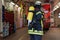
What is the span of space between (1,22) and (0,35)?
1.31m

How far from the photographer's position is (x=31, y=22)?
6590 millimetres

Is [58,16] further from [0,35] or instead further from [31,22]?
[31,22]

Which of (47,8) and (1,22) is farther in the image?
(47,8)

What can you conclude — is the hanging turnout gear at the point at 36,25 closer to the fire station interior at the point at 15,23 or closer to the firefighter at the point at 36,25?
the firefighter at the point at 36,25

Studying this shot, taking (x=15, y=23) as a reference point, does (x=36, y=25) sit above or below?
above

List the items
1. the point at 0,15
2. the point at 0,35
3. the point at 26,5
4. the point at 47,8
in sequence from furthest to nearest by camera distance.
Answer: the point at 26,5 < the point at 47,8 < the point at 0,15 < the point at 0,35

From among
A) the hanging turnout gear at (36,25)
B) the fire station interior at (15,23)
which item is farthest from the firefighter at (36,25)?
the fire station interior at (15,23)

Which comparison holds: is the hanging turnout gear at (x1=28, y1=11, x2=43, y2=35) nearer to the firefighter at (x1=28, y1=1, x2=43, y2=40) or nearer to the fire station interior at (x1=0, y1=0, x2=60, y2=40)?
the firefighter at (x1=28, y1=1, x2=43, y2=40)

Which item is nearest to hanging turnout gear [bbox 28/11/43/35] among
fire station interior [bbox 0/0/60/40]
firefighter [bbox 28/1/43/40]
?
firefighter [bbox 28/1/43/40]

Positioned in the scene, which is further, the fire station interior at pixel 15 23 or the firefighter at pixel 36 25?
the fire station interior at pixel 15 23

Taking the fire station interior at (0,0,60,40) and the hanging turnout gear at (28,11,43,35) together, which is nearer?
the hanging turnout gear at (28,11,43,35)

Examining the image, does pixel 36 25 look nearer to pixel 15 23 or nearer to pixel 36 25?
pixel 36 25

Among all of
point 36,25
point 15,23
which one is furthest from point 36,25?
point 15,23

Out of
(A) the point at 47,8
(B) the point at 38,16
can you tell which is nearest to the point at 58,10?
(A) the point at 47,8
